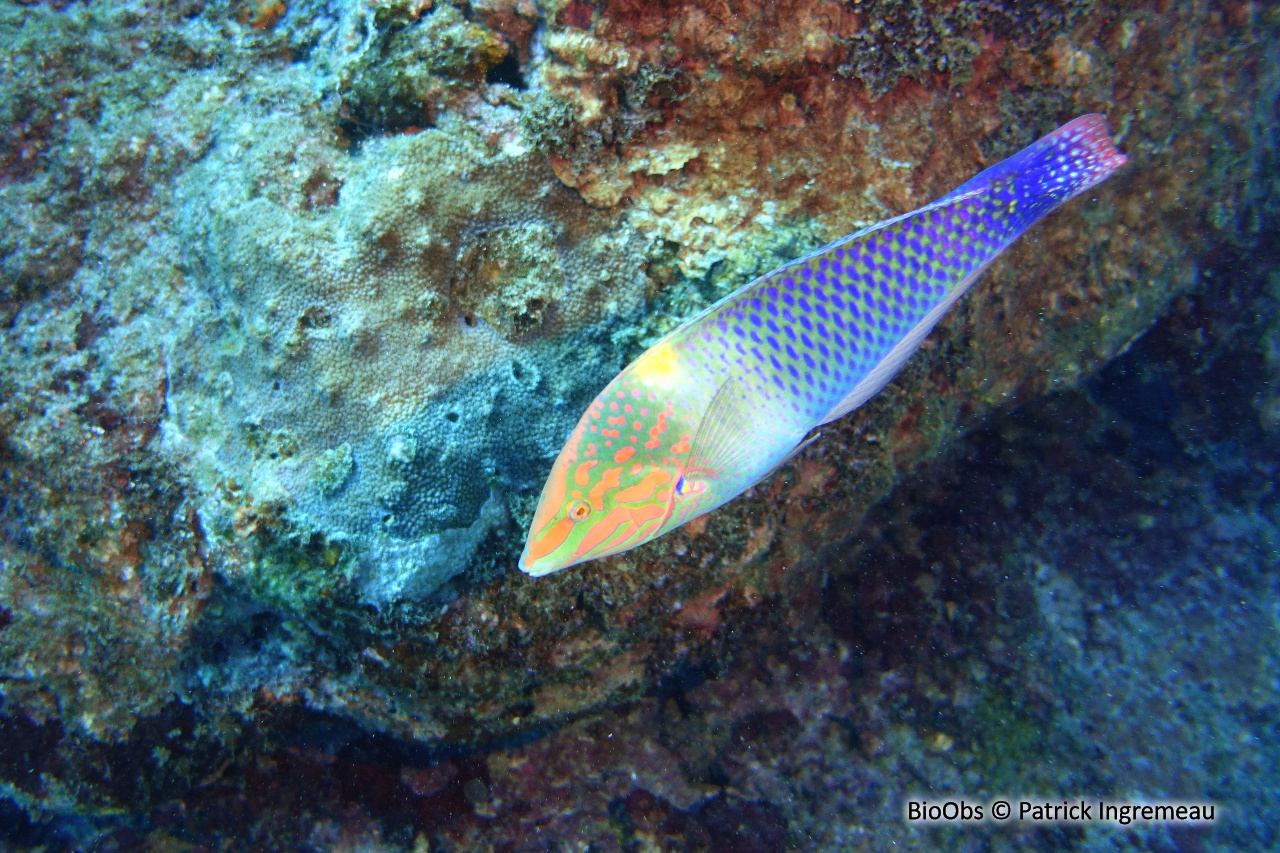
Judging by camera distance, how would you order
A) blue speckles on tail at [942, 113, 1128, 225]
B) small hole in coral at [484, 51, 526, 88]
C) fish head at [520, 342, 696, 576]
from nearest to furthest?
fish head at [520, 342, 696, 576] < blue speckles on tail at [942, 113, 1128, 225] < small hole in coral at [484, 51, 526, 88]

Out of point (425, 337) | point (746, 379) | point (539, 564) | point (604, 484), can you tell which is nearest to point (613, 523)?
point (604, 484)

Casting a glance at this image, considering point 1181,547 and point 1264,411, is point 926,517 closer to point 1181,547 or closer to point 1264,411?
point 1181,547

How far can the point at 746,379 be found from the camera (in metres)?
1.89

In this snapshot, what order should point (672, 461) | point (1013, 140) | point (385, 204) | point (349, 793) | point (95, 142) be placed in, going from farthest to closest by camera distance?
point (349, 793)
point (95, 142)
point (1013, 140)
point (385, 204)
point (672, 461)

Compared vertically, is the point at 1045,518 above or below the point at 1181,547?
above

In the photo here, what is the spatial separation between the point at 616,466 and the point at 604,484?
0.07 meters

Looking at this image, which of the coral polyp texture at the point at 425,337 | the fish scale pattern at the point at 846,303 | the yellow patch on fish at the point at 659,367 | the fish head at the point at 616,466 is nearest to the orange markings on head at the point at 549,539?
the fish head at the point at 616,466

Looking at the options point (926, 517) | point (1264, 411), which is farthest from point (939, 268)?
point (1264, 411)

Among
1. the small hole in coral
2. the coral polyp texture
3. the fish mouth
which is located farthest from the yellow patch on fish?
the small hole in coral

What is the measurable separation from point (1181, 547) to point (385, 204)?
723 cm

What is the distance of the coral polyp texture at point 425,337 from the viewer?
2.60 metres

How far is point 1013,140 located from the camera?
3.09 metres

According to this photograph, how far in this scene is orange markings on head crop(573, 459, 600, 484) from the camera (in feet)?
5.98

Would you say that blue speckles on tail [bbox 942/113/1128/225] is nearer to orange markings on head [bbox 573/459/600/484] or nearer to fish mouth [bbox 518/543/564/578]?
orange markings on head [bbox 573/459/600/484]
